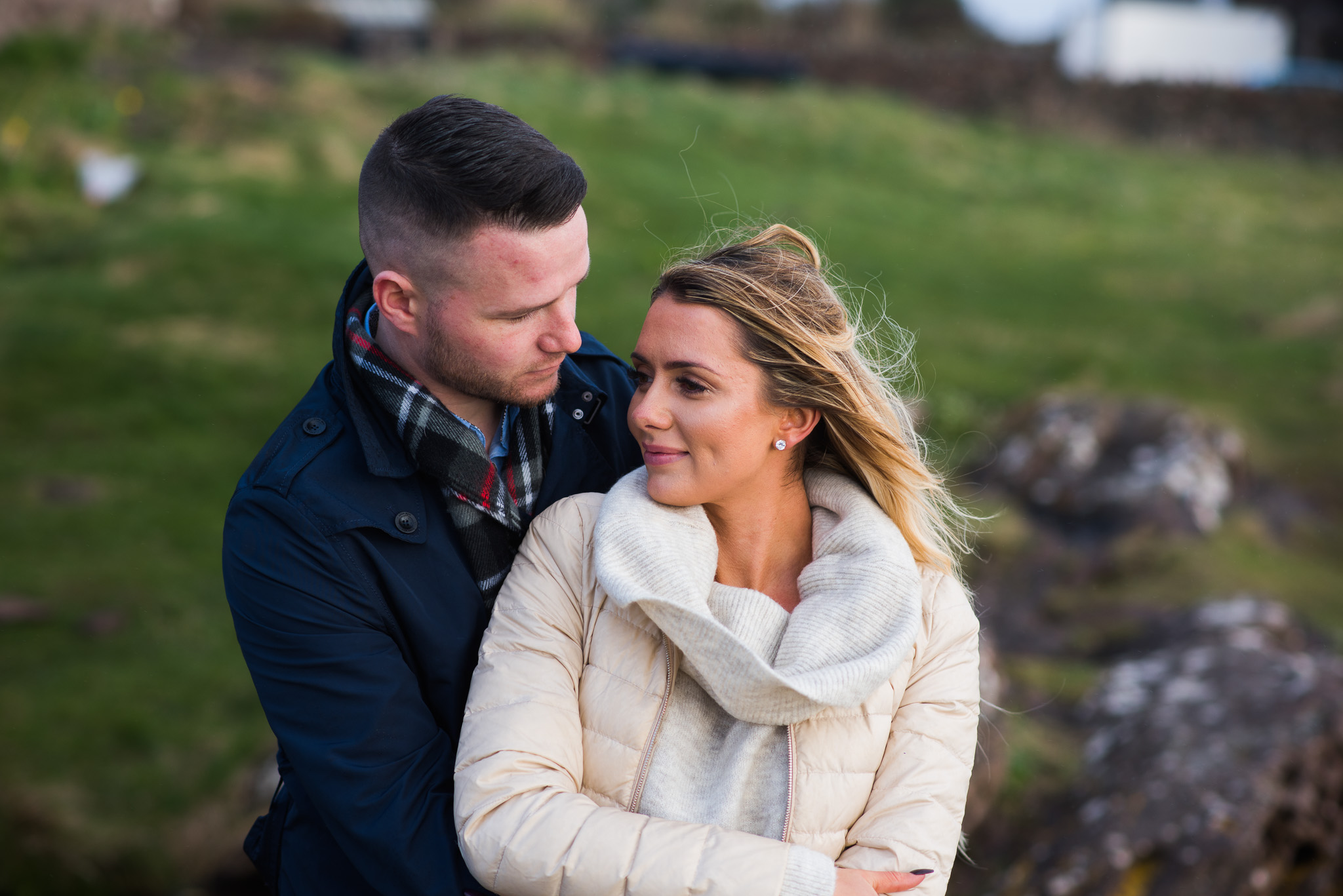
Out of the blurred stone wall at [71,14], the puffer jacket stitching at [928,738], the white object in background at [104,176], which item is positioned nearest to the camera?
the puffer jacket stitching at [928,738]

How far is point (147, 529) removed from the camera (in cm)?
693

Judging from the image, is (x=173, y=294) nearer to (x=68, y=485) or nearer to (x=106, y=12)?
(x=68, y=485)

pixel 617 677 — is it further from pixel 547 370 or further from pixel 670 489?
pixel 547 370

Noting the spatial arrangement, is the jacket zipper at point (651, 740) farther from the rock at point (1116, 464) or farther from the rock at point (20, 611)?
the rock at point (1116, 464)

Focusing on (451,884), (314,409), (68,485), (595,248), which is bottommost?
(68,485)

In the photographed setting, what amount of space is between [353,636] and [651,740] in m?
0.63

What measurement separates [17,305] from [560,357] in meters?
8.46

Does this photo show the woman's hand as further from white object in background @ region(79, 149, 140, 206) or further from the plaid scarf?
white object in background @ region(79, 149, 140, 206)

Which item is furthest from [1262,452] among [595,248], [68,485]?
[68,485]

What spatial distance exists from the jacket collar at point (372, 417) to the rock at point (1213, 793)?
2.35 m

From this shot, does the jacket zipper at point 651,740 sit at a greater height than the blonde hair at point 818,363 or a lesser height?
lesser

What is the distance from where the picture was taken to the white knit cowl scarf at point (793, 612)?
2129 millimetres

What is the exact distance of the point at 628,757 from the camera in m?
2.20

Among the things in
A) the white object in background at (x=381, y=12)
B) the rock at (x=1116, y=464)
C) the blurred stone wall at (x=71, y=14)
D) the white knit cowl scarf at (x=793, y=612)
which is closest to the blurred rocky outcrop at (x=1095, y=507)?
the rock at (x=1116, y=464)
